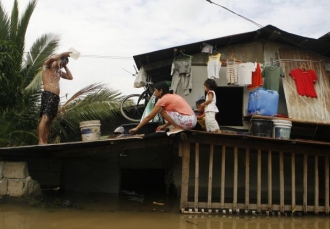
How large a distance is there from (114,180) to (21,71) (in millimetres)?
4015

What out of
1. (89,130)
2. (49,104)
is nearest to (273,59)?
(89,130)

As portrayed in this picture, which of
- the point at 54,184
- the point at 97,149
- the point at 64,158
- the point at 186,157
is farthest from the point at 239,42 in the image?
the point at 54,184

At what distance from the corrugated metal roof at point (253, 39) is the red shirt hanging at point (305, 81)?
656 millimetres

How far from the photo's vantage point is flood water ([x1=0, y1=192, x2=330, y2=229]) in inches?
223

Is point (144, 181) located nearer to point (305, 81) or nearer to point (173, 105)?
point (173, 105)

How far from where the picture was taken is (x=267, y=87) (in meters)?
8.87

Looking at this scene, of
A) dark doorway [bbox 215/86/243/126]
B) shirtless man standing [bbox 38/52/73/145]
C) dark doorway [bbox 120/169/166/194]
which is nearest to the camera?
shirtless man standing [bbox 38/52/73/145]

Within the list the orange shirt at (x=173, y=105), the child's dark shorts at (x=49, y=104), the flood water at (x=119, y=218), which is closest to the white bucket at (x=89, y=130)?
the child's dark shorts at (x=49, y=104)

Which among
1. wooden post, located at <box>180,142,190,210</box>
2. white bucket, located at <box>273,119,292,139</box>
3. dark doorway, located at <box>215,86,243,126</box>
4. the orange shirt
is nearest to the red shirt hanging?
white bucket, located at <box>273,119,292,139</box>

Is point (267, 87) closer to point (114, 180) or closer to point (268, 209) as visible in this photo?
point (268, 209)

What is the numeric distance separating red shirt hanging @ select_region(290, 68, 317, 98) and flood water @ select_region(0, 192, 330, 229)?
299 cm

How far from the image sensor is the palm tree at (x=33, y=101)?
9.22 metres

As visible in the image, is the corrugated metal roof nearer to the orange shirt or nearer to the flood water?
the orange shirt

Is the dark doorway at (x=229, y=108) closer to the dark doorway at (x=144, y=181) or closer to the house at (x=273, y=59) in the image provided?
the house at (x=273, y=59)
